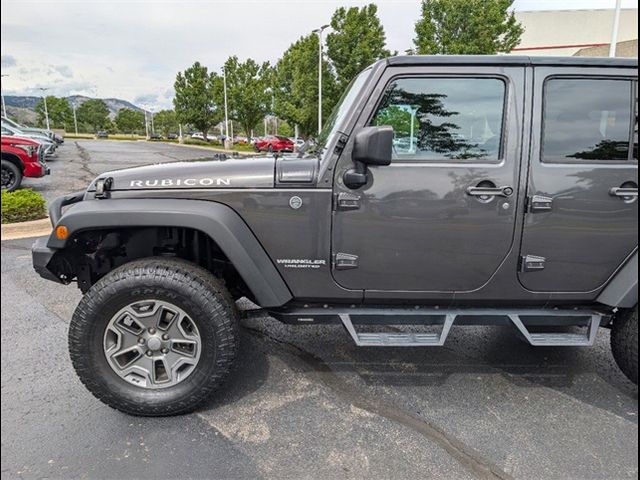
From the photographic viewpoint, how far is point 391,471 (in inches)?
85.1

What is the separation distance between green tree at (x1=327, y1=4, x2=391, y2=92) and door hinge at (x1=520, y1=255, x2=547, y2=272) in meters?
19.9

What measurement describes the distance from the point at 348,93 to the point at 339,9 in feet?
68.8

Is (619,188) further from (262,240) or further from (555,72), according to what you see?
(262,240)

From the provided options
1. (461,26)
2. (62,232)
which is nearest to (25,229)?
(62,232)

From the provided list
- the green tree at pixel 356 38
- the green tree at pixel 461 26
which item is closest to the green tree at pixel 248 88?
the green tree at pixel 356 38

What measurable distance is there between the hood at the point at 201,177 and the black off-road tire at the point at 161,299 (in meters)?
0.46

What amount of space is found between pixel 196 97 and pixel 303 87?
19.1 m

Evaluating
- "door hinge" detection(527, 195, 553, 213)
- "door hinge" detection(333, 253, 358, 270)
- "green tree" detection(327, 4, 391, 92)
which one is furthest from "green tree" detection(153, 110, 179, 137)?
"door hinge" detection(527, 195, 553, 213)

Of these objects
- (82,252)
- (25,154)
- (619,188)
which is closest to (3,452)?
(82,252)

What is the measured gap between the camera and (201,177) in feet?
8.33

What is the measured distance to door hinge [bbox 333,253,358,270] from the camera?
255 centimetres

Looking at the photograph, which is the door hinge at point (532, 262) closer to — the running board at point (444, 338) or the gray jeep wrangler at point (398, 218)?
the gray jeep wrangler at point (398, 218)

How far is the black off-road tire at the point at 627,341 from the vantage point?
2.60m

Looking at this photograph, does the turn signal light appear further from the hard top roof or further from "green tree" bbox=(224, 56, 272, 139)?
"green tree" bbox=(224, 56, 272, 139)
